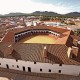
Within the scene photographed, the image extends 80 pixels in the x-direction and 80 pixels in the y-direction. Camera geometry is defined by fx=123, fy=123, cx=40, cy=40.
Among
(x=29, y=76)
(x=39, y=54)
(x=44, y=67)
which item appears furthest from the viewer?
(x=39, y=54)

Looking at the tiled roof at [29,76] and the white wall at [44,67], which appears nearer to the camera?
the tiled roof at [29,76]

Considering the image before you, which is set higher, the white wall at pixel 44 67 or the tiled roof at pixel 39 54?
the tiled roof at pixel 39 54

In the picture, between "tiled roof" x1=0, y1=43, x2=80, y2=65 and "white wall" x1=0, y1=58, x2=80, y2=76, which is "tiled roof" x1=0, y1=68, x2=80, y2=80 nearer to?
"white wall" x1=0, y1=58, x2=80, y2=76

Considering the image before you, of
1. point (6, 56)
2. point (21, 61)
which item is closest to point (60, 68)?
point (21, 61)

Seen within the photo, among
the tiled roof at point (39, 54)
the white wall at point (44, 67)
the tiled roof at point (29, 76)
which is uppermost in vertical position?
the tiled roof at point (39, 54)

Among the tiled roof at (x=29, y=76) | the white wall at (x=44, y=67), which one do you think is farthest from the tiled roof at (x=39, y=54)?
the tiled roof at (x=29, y=76)

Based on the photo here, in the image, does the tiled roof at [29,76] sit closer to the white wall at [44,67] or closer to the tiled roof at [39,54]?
the white wall at [44,67]

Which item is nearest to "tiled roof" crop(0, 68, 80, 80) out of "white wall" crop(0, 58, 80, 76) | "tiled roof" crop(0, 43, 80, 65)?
"white wall" crop(0, 58, 80, 76)

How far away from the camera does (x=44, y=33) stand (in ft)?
260

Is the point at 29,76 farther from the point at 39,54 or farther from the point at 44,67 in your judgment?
the point at 39,54

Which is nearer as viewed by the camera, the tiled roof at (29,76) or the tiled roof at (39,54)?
the tiled roof at (29,76)

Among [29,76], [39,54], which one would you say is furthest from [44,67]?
[29,76]

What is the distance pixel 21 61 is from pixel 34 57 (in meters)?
4.47

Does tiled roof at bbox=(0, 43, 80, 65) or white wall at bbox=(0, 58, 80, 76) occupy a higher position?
tiled roof at bbox=(0, 43, 80, 65)
